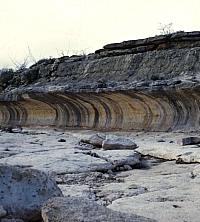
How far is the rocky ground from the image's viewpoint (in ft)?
9.00

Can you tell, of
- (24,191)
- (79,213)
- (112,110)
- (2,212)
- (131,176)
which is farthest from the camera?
(112,110)

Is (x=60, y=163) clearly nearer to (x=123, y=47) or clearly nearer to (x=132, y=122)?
(x=132, y=122)

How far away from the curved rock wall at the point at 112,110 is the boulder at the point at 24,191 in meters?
5.48

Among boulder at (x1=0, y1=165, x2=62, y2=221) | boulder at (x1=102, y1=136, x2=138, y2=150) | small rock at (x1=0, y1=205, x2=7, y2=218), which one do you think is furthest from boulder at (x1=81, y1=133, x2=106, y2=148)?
small rock at (x1=0, y1=205, x2=7, y2=218)

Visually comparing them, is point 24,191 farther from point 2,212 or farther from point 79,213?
point 79,213

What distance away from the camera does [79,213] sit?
1995 mm

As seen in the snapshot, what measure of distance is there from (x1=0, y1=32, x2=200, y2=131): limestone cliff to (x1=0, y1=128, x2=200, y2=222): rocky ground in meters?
2.33

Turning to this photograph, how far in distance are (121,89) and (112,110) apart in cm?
101

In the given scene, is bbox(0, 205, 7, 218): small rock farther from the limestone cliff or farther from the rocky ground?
the limestone cliff

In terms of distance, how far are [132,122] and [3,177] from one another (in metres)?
7.00

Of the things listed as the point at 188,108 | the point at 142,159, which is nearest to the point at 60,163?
the point at 142,159

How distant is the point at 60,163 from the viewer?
4.57m

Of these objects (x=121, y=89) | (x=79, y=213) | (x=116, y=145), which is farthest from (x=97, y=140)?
(x=79, y=213)

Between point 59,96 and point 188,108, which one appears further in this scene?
point 59,96
